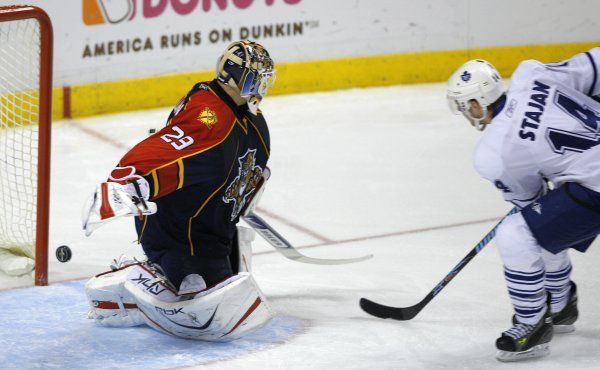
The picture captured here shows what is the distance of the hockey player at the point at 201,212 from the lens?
3.35m

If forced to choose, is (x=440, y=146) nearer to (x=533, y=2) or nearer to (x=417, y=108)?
(x=417, y=108)

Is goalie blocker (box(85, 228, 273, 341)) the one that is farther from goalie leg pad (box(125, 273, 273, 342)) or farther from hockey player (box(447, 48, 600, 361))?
hockey player (box(447, 48, 600, 361))

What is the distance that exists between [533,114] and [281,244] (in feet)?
3.89

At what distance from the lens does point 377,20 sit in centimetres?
734

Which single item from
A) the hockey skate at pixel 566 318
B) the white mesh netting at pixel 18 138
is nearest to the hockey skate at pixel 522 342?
the hockey skate at pixel 566 318

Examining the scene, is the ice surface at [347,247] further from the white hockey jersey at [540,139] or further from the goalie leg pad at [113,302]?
the white hockey jersey at [540,139]

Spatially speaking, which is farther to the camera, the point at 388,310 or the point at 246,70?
the point at 388,310

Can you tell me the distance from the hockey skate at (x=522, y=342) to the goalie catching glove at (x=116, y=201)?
108cm

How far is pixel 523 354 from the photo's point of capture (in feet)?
11.3

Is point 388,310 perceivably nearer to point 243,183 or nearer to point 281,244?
point 281,244

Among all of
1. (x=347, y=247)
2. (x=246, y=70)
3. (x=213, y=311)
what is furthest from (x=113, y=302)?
(x=347, y=247)

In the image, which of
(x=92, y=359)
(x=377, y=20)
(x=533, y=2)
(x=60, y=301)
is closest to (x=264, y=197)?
(x=60, y=301)

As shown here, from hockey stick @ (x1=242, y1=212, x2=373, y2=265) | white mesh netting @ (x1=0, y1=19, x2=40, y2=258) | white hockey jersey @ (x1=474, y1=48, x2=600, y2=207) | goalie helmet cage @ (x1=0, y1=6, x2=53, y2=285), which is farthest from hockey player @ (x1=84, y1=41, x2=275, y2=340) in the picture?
white mesh netting @ (x1=0, y1=19, x2=40, y2=258)

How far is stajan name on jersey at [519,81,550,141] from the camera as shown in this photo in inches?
129
